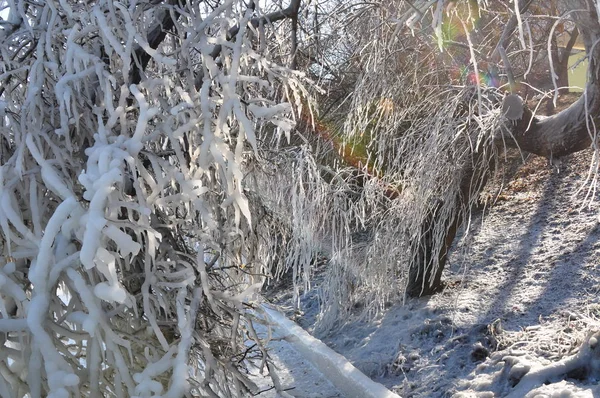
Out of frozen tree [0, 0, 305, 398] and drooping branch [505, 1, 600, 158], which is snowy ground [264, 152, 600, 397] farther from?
frozen tree [0, 0, 305, 398]

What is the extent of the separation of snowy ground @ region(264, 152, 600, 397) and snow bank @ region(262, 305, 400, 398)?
17 cm

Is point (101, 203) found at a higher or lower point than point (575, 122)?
higher

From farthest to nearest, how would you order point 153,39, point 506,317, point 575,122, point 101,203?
point 506,317
point 575,122
point 153,39
point 101,203

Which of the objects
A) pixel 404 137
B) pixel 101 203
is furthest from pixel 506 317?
pixel 101 203

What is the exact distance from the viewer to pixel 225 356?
196 cm

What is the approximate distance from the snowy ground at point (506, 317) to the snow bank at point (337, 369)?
17 cm

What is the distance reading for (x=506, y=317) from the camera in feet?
12.7

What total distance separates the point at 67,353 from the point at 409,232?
3.07m

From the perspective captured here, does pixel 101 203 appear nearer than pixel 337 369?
Yes

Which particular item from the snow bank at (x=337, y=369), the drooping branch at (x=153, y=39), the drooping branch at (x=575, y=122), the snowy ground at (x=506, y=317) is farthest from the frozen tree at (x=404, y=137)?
the drooping branch at (x=153, y=39)

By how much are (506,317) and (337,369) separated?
1.17 metres

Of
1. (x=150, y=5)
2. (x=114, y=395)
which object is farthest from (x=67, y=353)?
(x=150, y=5)

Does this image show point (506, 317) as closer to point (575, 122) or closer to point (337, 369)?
point (337, 369)

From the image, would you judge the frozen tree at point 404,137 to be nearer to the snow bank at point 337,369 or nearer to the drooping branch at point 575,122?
the drooping branch at point 575,122
